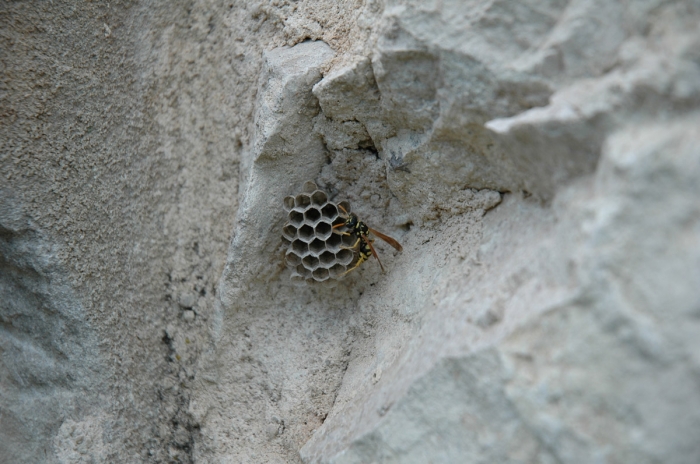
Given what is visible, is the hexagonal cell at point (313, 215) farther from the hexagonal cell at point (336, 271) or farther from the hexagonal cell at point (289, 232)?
the hexagonal cell at point (336, 271)

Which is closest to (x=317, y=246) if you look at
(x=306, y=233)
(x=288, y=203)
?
(x=306, y=233)

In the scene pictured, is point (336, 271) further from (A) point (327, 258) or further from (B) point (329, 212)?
(B) point (329, 212)

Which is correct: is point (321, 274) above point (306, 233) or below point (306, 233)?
below

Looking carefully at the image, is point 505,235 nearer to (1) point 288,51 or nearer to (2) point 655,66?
(2) point 655,66

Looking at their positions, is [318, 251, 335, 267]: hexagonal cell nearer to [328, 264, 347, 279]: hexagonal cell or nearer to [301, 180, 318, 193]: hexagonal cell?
[328, 264, 347, 279]: hexagonal cell

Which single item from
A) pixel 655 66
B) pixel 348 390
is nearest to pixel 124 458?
pixel 348 390

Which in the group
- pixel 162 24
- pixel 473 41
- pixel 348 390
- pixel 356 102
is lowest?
pixel 348 390

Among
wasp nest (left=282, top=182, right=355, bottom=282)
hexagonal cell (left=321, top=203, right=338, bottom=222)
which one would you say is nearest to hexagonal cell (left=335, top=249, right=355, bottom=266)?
wasp nest (left=282, top=182, right=355, bottom=282)
